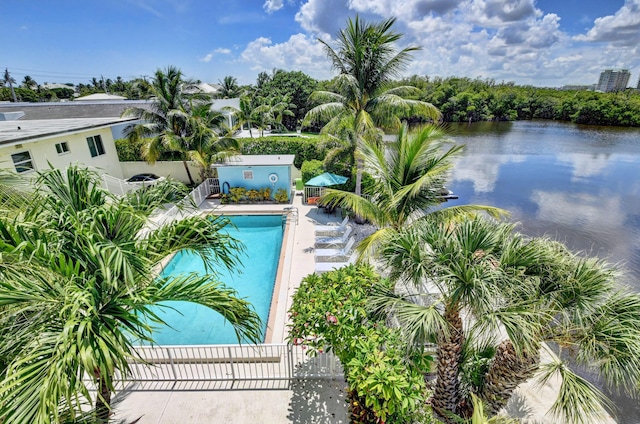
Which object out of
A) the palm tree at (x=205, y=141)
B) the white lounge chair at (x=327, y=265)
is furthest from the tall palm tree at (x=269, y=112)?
the white lounge chair at (x=327, y=265)

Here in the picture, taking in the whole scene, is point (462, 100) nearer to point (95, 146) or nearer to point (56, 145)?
point (95, 146)

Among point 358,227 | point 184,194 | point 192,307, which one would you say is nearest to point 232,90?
point 358,227

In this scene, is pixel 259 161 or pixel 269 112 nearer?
pixel 259 161

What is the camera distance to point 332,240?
12.4 m

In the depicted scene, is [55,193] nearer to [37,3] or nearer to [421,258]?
[421,258]

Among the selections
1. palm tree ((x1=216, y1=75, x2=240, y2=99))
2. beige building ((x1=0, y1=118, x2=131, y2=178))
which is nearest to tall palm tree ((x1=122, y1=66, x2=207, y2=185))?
beige building ((x1=0, y1=118, x2=131, y2=178))

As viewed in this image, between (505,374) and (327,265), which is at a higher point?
(505,374)

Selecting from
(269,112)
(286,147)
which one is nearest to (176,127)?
(286,147)

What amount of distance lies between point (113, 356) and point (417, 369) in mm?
4112

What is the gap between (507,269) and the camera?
446 centimetres

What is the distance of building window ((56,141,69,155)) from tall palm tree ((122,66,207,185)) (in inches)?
114

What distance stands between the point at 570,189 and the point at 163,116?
28.5 m

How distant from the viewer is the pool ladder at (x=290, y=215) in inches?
594

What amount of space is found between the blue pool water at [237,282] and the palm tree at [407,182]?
305 cm
